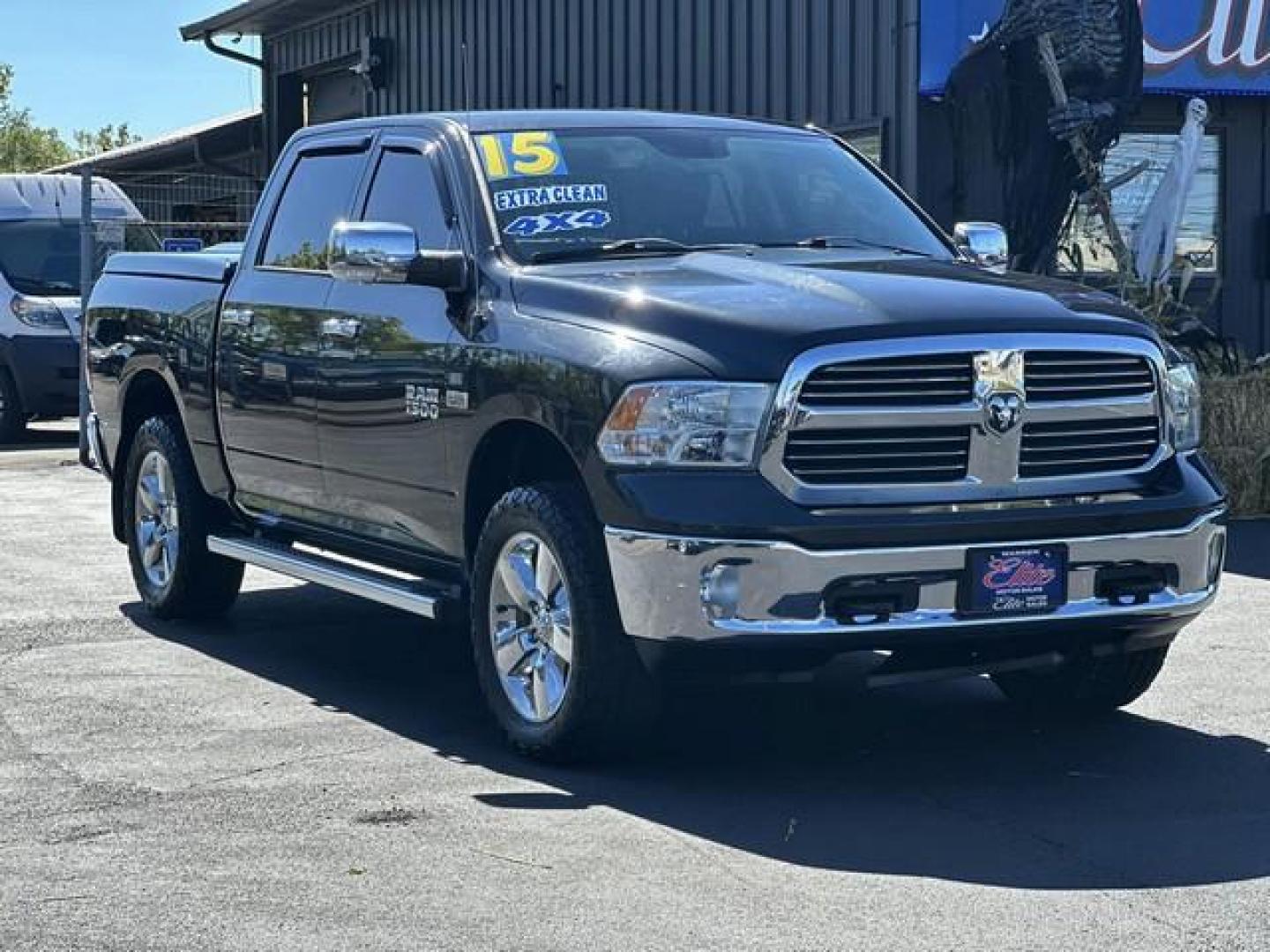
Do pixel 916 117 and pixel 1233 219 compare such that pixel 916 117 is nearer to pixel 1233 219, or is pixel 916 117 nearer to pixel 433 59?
pixel 1233 219

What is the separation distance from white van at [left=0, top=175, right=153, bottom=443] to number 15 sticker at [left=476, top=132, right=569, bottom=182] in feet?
37.8

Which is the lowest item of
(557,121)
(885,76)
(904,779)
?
(904,779)

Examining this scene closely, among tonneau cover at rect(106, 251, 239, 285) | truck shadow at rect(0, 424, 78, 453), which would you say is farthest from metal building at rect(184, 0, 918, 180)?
tonneau cover at rect(106, 251, 239, 285)

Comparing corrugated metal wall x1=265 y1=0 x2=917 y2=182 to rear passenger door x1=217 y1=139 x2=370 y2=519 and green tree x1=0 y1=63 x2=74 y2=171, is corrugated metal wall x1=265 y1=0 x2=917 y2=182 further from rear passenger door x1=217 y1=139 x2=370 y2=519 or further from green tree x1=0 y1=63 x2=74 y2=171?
green tree x1=0 y1=63 x2=74 y2=171

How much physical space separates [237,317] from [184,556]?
1119 mm

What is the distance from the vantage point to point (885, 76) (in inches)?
584

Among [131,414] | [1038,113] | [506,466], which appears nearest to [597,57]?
[1038,113]

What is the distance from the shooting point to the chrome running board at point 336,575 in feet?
23.5

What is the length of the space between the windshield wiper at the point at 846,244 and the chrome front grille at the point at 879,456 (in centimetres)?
151

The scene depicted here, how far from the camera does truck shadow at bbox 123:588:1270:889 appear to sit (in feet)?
18.2

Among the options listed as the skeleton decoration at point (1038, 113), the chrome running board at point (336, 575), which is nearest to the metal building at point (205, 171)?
the skeleton decoration at point (1038, 113)

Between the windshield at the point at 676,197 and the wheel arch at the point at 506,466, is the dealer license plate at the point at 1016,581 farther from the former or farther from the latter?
the windshield at the point at 676,197

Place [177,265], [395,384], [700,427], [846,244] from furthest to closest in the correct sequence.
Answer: [177,265]
[846,244]
[395,384]
[700,427]

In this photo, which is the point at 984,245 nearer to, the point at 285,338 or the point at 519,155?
the point at 519,155
